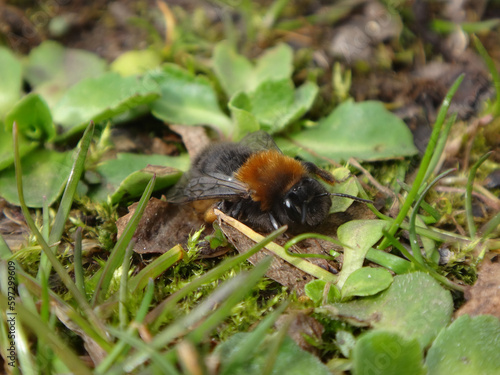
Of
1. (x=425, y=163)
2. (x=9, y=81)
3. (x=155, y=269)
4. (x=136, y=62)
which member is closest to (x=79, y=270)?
(x=155, y=269)

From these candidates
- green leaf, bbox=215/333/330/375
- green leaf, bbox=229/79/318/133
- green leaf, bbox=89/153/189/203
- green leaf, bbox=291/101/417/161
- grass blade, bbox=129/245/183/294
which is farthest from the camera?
green leaf, bbox=229/79/318/133

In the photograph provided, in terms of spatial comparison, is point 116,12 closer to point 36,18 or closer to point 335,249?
point 36,18

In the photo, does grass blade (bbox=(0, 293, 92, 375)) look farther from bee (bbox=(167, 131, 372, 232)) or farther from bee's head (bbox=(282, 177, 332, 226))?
bee's head (bbox=(282, 177, 332, 226))

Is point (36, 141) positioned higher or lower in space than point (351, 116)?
higher

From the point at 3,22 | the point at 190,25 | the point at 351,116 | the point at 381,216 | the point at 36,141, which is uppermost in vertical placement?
the point at 3,22

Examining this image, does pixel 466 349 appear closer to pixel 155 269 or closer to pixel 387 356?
pixel 387 356

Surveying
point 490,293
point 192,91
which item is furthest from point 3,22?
point 490,293

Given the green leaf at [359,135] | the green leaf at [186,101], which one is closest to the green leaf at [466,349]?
the green leaf at [359,135]

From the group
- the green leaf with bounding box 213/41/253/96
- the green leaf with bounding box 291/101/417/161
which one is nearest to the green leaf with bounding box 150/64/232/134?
the green leaf with bounding box 213/41/253/96
